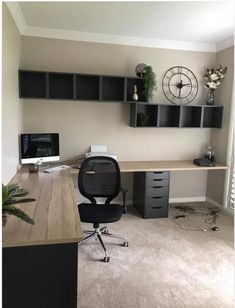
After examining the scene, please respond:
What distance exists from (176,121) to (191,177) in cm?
105

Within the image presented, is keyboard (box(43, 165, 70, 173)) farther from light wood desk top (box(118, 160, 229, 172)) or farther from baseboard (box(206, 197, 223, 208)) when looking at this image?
baseboard (box(206, 197, 223, 208))

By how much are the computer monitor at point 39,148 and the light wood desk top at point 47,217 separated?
1.34 feet

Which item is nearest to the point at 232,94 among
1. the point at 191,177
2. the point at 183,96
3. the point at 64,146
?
the point at 183,96

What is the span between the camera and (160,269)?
8.09ft

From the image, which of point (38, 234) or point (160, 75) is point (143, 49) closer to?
point (160, 75)

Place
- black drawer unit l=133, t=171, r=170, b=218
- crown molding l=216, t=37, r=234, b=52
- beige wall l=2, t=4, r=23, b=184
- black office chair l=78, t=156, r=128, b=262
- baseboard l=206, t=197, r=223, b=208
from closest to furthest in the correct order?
beige wall l=2, t=4, r=23, b=184 < black office chair l=78, t=156, r=128, b=262 < black drawer unit l=133, t=171, r=170, b=218 < crown molding l=216, t=37, r=234, b=52 < baseboard l=206, t=197, r=223, b=208

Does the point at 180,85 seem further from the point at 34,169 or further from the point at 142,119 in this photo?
the point at 34,169

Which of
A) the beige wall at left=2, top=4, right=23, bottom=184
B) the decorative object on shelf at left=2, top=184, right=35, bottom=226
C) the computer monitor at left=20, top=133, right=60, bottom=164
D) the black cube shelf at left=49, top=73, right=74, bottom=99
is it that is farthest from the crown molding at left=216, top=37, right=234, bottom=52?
the decorative object on shelf at left=2, top=184, right=35, bottom=226

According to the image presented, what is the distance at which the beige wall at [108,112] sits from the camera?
3.64m

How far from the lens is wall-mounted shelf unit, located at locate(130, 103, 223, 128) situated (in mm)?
3877

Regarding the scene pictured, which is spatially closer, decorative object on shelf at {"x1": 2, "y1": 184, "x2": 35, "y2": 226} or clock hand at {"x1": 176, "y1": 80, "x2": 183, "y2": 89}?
decorative object on shelf at {"x1": 2, "y1": 184, "x2": 35, "y2": 226}

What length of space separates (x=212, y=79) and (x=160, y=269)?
2.89 meters

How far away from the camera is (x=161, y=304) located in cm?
200

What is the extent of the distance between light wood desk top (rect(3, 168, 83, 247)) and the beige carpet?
72cm
